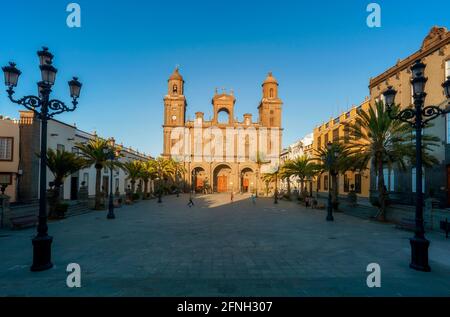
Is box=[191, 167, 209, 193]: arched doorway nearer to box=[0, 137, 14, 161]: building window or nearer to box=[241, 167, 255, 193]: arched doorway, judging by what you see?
box=[241, 167, 255, 193]: arched doorway

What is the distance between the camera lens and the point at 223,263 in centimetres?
673

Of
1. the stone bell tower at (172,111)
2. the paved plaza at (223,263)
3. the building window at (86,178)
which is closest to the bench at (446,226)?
the paved plaza at (223,263)

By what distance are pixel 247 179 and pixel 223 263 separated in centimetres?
4735

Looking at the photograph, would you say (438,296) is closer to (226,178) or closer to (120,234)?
(120,234)

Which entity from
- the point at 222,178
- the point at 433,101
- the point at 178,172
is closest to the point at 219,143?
the point at 222,178

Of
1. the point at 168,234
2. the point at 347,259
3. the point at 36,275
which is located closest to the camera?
the point at 36,275

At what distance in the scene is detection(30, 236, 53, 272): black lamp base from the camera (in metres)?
5.97

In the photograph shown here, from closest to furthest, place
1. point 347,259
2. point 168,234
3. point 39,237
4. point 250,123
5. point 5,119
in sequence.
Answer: point 39,237 < point 347,259 < point 168,234 < point 5,119 < point 250,123

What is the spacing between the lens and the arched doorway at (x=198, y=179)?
51.4 meters

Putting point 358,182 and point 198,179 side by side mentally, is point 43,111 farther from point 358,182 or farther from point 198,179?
point 198,179

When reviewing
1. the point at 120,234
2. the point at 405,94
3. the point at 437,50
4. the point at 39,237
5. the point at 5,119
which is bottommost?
the point at 120,234
